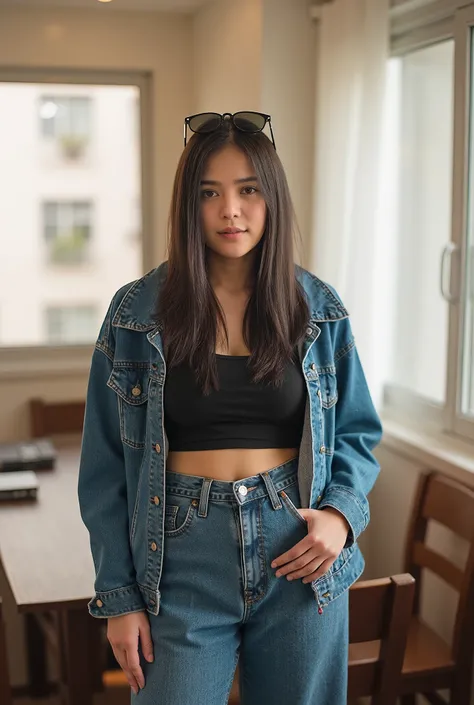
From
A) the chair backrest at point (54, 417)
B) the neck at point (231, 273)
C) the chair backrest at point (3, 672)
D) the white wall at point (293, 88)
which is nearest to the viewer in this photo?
the neck at point (231, 273)

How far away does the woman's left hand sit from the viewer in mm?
1423

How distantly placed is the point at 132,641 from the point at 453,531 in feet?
3.88

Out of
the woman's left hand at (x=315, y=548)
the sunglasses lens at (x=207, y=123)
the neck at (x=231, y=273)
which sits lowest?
the woman's left hand at (x=315, y=548)

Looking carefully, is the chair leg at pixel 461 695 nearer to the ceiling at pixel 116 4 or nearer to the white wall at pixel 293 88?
the white wall at pixel 293 88

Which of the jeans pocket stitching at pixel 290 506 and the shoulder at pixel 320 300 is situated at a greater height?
the shoulder at pixel 320 300

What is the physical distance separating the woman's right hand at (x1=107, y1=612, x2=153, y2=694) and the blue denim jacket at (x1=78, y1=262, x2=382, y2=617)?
0.02 meters

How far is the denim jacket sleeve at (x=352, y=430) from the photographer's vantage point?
1.54m

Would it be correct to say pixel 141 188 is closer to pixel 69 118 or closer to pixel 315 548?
pixel 69 118

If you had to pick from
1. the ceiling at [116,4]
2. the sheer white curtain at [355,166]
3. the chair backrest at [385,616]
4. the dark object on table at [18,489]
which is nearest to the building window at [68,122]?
the ceiling at [116,4]

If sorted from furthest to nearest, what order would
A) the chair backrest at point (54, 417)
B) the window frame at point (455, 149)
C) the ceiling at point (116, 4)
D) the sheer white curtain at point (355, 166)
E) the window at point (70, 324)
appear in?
1. the window at point (70, 324)
2. the chair backrest at point (54, 417)
3. the ceiling at point (116, 4)
4. the sheer white curtain at point (355, 166)
5. the window frame at point (455, 149)

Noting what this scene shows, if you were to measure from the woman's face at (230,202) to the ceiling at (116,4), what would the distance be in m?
2.08

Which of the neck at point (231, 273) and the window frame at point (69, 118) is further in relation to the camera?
the window frame at point (69, 118)

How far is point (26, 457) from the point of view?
115 inches

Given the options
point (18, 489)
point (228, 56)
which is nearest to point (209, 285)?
point (18, 489)
